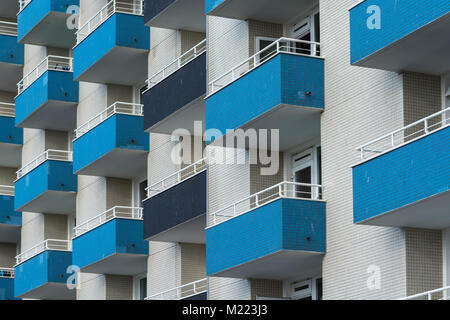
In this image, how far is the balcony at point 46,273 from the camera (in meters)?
36.9

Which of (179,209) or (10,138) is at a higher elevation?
(10,138)

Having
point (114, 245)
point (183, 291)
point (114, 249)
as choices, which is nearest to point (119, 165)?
point (114, 245)

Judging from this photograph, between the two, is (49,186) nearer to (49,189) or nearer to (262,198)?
(49,189)

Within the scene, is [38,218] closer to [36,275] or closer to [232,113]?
[36,275]

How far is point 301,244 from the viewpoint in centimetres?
2311

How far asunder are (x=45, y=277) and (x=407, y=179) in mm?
19806

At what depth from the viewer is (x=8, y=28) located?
48094 mm

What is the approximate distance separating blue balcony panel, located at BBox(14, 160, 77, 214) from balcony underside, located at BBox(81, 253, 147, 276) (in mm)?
4740

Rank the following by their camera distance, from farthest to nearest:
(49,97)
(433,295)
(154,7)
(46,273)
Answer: (49,97), (46,273), (154,7), (433,295)

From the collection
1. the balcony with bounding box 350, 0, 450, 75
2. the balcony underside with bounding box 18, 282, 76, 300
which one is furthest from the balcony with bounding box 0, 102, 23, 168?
the balcony with bounding box 350, 0, 450, 75

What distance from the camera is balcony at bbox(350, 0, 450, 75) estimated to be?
1984 cm

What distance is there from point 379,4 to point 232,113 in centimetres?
576

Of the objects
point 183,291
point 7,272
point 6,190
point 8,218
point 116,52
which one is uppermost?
point 116,52
